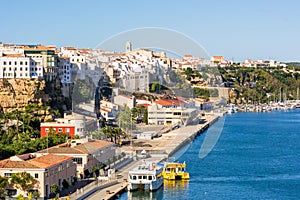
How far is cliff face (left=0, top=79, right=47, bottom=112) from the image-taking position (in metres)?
21.6

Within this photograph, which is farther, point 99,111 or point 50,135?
point 99,111

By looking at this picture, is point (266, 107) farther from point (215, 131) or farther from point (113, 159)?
point (113, 159)

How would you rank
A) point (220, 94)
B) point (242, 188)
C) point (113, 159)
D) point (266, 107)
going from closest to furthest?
1. point (242, 188)
2. point (113, 159)
3. point (220, 94)
4. point (266, 107)

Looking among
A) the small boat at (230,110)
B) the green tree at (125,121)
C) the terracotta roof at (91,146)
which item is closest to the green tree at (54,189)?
the terracotta roof at (91,146)

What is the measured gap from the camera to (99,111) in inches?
865

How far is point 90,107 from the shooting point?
817 inches

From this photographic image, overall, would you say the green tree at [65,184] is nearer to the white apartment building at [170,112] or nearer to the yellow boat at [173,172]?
the yellow boat at [173,172]

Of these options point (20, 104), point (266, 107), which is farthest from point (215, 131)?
point (266, 107)

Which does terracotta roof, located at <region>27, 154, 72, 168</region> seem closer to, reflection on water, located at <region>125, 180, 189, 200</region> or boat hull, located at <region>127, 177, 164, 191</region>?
boat hull, located at <region>127, 177, 164, 191</region>

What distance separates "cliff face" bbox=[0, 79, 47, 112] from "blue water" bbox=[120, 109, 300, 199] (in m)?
5.13

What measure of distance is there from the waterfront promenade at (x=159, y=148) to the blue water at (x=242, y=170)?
0.30m

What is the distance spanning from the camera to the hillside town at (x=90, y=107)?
483 inches

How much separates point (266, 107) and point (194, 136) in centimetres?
2257

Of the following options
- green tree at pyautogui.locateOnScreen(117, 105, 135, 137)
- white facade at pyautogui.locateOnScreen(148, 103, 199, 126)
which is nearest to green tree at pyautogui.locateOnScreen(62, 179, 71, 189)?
green tree at pyautogui.locateOnScreen(117, 105, 135, 137)
